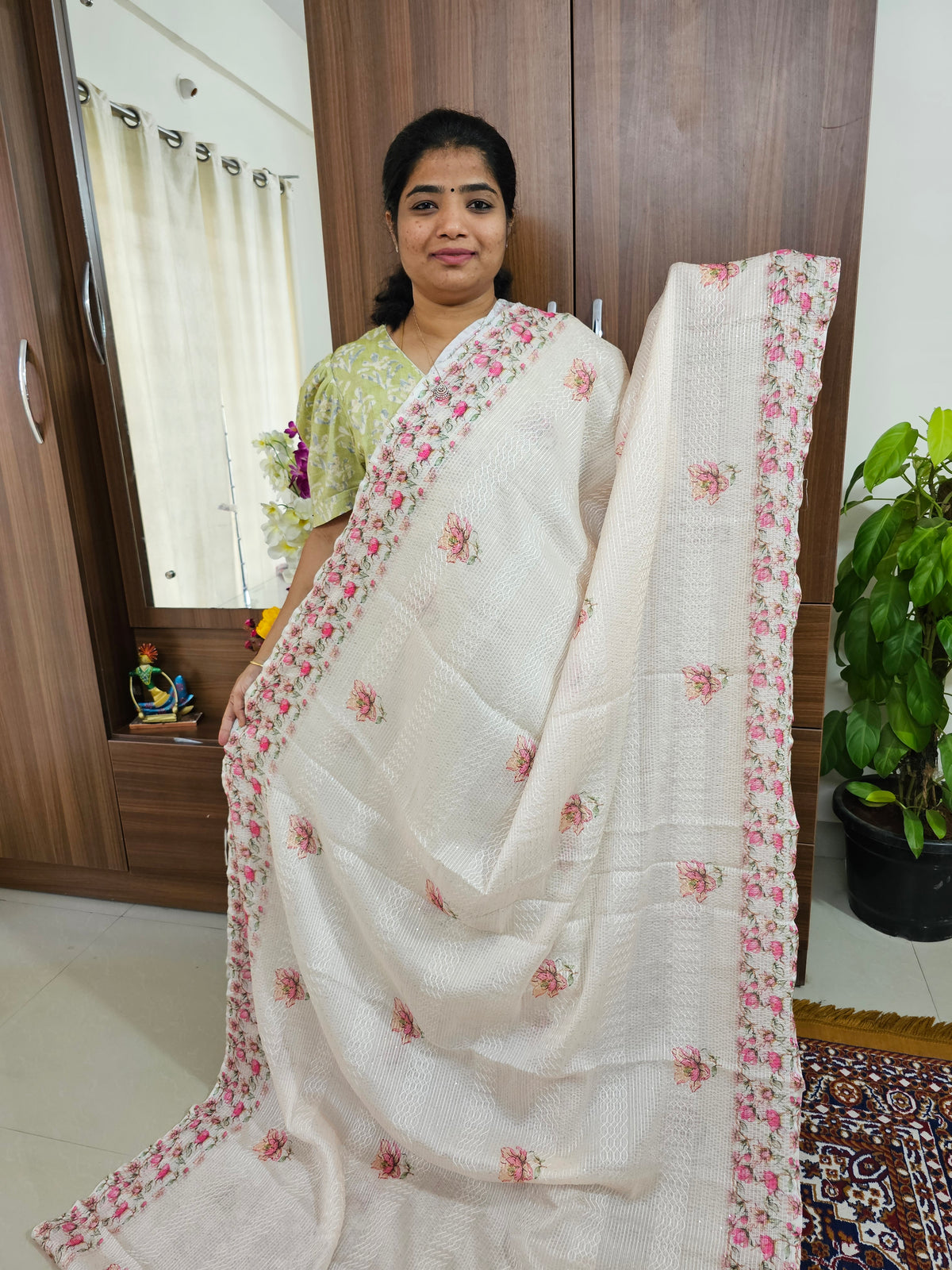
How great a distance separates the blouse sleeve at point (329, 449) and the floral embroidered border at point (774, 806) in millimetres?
607

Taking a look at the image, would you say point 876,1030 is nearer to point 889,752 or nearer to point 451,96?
point 889,752

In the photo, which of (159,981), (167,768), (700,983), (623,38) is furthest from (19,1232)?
(623,38)

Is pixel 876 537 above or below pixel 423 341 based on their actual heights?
below

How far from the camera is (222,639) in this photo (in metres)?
2.06

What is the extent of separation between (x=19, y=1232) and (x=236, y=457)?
4.79 feet

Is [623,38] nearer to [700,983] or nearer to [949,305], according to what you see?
[949,305]

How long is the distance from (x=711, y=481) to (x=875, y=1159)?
106 cm

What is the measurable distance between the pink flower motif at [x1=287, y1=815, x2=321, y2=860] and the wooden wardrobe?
0.75 metres

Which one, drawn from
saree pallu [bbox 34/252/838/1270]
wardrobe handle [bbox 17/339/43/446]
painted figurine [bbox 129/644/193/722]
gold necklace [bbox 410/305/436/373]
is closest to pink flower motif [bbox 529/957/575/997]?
saree pallu [bbox 34/252/838/1270]

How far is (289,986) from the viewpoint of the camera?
1326 mm

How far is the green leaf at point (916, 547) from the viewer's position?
1.54 m

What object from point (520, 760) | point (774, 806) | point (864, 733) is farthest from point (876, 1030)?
point (520, 760)

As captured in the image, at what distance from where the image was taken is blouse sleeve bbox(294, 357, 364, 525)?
52.4 inches

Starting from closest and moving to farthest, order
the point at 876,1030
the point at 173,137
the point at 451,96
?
the point at 451,96, the point at 876,1030, the point at 173,137
